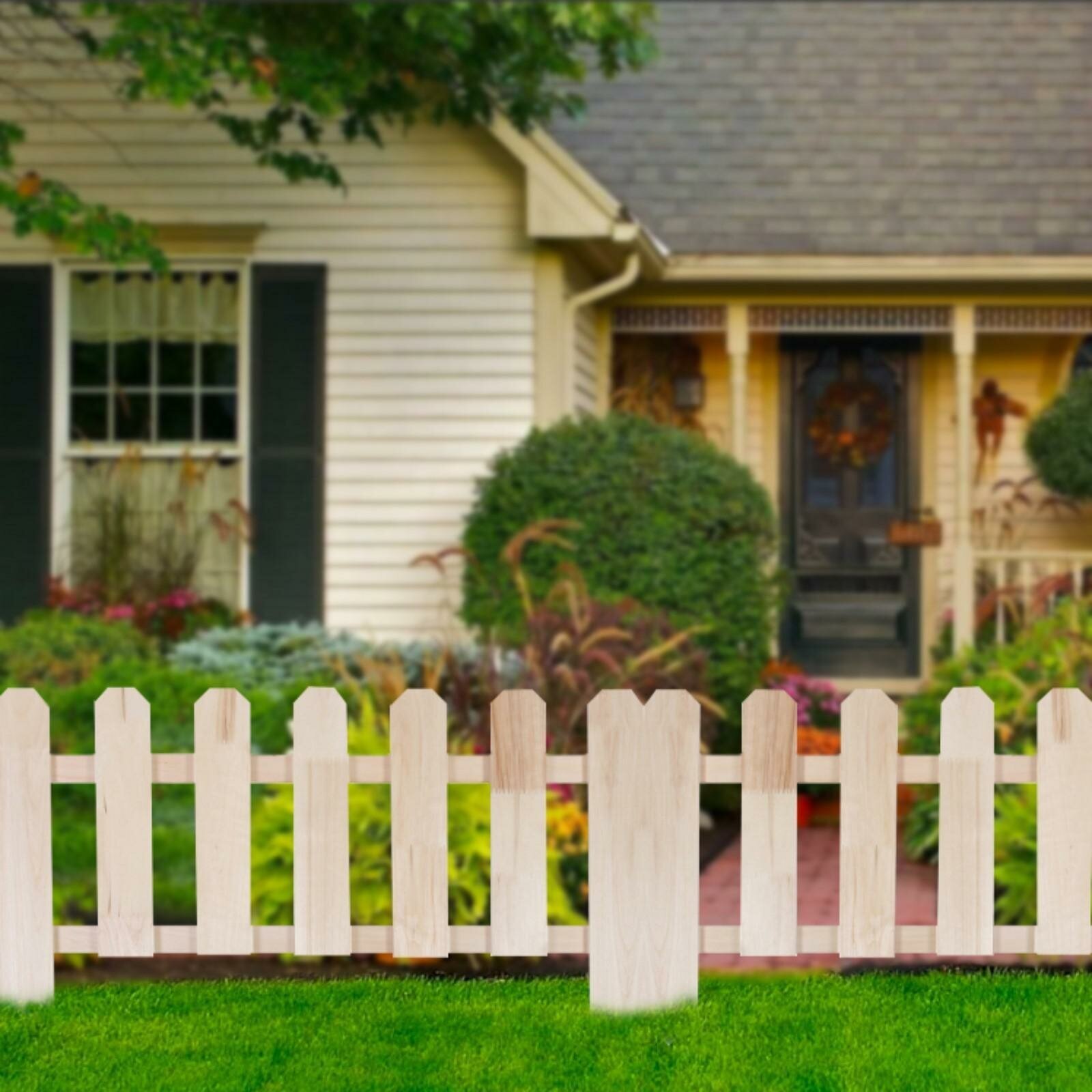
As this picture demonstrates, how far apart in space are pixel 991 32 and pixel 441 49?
5.47 meters

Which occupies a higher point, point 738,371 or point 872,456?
point 738,371

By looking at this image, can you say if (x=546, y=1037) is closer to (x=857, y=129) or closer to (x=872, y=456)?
(x=872, y=456)

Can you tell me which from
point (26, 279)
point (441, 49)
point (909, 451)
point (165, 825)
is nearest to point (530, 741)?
point (165, 825)

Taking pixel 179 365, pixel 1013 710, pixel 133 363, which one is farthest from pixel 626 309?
pixel 1013 710

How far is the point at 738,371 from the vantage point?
45.0 ft

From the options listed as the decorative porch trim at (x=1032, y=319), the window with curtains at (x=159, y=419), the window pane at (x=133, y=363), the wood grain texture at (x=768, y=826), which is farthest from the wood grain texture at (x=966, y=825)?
the decorative porch trim at (x=1032, y=319)

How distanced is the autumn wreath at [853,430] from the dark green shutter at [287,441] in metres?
4.08

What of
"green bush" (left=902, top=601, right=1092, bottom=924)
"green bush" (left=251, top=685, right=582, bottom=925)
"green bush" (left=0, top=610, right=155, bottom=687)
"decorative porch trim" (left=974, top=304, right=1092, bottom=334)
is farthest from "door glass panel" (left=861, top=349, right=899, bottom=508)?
"green bush" (left=251, top=685, right=582, bottom=925)

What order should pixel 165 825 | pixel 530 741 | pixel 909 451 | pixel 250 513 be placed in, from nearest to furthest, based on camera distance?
pixel 530 741 → pixel 165 825 → pixel 250 513 → pixel 909 451

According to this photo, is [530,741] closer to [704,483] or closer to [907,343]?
[704,483]

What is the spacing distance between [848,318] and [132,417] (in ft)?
15.5

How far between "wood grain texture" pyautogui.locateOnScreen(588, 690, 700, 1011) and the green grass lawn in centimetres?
10

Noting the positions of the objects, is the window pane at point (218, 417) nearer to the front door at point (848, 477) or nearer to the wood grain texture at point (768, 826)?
the front door at point (848, 477)

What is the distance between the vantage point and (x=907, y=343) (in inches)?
588
